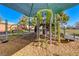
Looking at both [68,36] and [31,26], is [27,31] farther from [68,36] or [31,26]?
[68,36]

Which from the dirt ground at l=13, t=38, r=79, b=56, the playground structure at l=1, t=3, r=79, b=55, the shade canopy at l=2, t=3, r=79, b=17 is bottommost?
the dirt ground at l=13, t=38, r=79, b=56

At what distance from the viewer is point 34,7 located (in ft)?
19.6

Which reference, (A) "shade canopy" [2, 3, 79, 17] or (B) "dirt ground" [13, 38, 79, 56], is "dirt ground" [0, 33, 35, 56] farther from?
(A) "shade canopy" [2, 3, 79, 17]

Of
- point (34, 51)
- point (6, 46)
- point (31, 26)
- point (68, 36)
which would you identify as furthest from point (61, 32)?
point (6, 46)

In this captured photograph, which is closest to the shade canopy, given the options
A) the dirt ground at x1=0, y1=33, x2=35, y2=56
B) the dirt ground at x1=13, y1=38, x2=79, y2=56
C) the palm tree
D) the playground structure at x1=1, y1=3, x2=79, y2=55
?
the playground structure at x1=1, y1=3, x2=79, y2=55

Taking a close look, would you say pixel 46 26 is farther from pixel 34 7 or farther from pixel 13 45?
pixel 13 45

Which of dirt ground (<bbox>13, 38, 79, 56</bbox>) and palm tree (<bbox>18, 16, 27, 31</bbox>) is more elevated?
palm tree (<bbox>18, 16, 27, 31</bbox>)

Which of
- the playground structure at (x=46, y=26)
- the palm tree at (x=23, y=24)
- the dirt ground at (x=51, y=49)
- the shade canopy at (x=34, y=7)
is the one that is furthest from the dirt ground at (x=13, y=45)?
the shade canopy at (x=34, y=7)

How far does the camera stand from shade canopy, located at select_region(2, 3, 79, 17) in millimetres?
5664

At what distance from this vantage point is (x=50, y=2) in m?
5.38

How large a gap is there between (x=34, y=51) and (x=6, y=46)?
0.83 m

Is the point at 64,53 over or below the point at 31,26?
below

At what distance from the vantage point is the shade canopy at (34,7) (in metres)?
5.66

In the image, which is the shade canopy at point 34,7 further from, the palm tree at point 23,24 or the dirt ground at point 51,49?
the dirt ground at point 51,49
